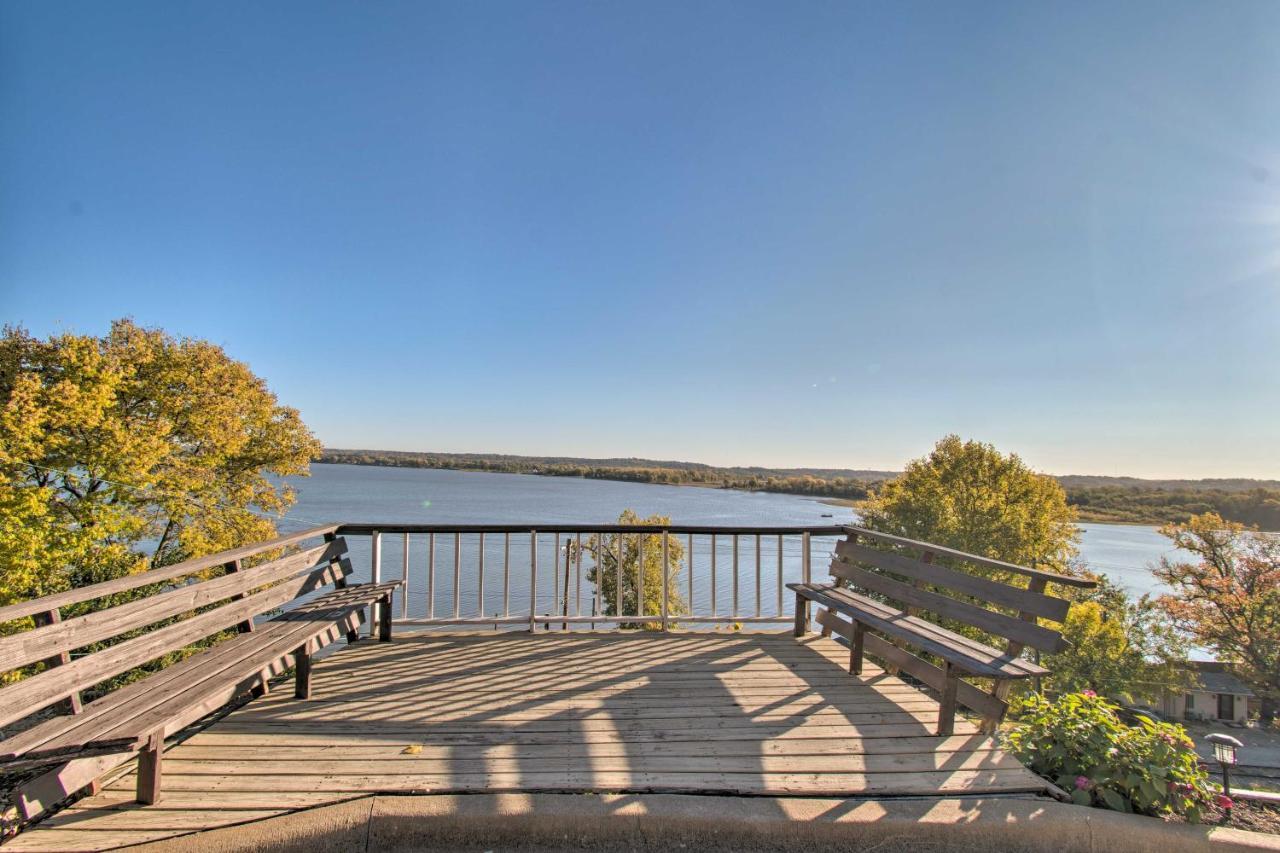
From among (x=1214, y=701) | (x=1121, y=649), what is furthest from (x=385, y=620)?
(x=1214, y=701)

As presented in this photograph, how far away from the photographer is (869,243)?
12.3 metres

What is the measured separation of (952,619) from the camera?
3.31 metres

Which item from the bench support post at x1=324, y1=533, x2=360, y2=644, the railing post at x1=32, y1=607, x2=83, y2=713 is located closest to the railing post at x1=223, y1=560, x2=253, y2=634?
the bench support post at x1=324, y1=533, x2=360, y2=644

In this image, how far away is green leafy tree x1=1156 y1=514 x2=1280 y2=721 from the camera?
940 inches

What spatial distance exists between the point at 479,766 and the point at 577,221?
37.7 feet

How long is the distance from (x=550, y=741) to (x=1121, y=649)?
1252 inches

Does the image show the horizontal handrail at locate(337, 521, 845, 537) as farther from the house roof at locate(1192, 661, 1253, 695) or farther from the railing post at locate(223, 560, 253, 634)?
the house roof at locate(1192, 661, 1253, 695)

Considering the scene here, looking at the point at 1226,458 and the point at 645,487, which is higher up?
the point at 1226,458

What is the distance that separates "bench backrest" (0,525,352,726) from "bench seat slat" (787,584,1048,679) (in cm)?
369

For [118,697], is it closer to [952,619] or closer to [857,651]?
[857,651]

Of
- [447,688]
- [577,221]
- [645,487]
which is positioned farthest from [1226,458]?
[645,487]

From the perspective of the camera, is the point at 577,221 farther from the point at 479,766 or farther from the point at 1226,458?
the point at 1226,458

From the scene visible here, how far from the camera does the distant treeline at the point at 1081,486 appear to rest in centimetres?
3025

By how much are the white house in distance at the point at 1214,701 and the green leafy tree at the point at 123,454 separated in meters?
49.8
